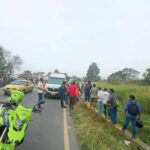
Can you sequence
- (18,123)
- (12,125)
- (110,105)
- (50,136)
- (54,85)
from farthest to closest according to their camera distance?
(54,85) → (110,105) → (50,136) → (18,123) → (12,125)

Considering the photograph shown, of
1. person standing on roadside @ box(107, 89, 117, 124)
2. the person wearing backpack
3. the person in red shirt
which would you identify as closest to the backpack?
the person wearing backpack

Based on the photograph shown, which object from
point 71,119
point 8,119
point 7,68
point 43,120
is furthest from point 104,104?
point 7,68

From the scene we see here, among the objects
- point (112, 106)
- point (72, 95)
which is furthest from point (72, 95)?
point (112, 106)

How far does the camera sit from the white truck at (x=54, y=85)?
34719mm

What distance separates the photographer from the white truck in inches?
1367

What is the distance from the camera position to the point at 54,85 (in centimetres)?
3575

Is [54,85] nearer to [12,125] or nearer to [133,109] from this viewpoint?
[133,109]

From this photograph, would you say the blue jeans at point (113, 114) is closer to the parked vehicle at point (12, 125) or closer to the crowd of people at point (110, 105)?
the crowd of people at point (110, 105)

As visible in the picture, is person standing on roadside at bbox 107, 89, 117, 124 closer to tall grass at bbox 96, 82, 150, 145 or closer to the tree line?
tall grass at bbox 96, 82, 150, 145

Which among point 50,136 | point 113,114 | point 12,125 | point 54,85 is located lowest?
point 50,136

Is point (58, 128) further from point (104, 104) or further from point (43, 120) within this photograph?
point (104, 104)

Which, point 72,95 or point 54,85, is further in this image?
point 54,85

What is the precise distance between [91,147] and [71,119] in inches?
300

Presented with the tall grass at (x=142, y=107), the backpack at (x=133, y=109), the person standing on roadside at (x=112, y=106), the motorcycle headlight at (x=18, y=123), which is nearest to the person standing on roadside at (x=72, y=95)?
the tall grass at (x=142, y=107)
